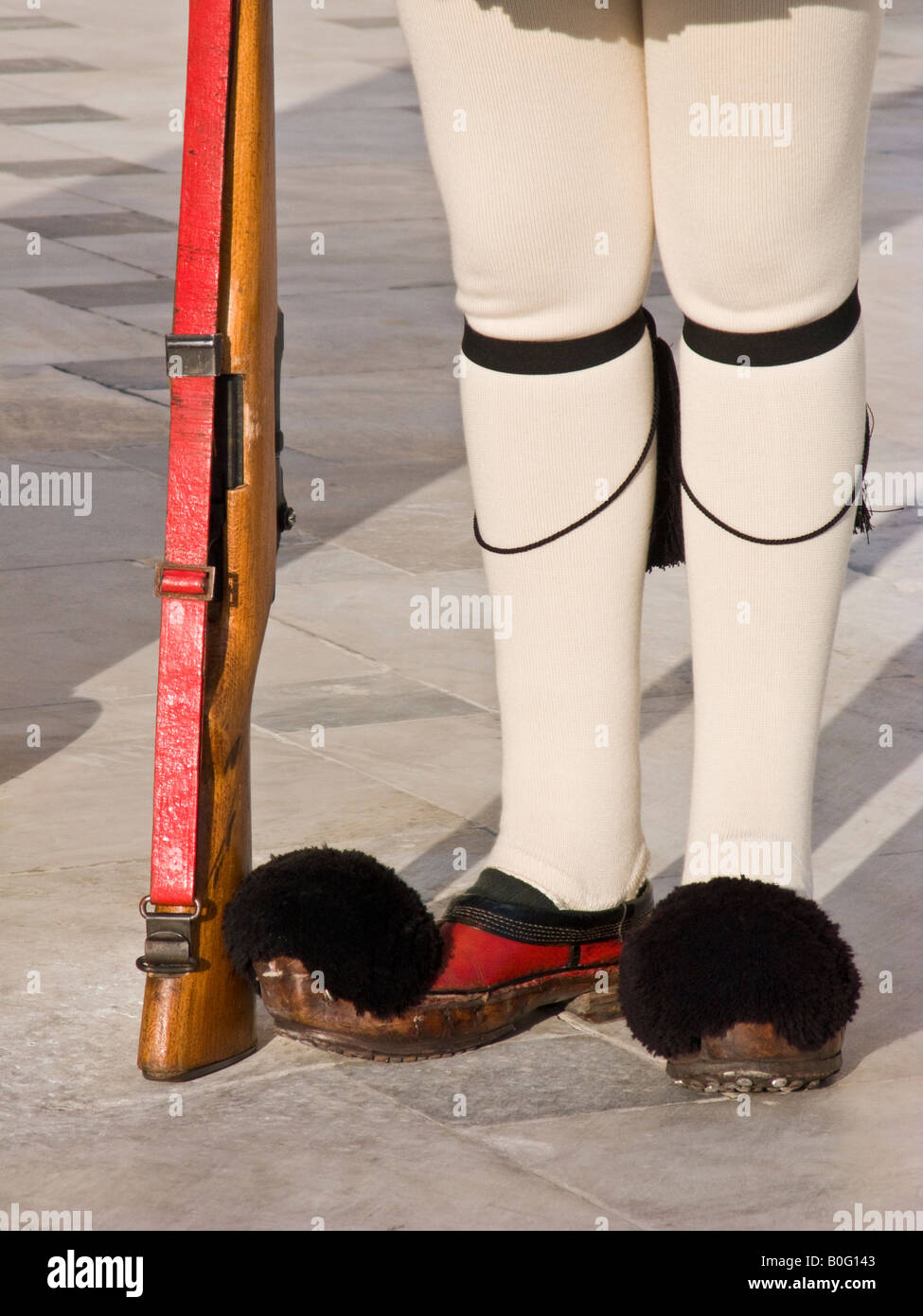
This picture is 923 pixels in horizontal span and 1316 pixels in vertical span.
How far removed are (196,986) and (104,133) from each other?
6.96 m

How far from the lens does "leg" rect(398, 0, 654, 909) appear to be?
6.30 ft

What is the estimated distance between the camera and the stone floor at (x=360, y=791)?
1847 mm

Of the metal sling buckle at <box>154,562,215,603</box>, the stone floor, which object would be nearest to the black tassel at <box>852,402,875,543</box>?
the stone floor

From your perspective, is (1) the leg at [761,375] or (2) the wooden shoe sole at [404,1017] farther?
(2) the wooden shoe sole at [404,1017]

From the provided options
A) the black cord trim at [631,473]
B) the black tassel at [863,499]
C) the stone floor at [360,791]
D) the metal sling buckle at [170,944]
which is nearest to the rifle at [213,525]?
the metal sling buckle at [170,944]

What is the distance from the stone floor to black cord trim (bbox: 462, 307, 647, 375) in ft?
2.11

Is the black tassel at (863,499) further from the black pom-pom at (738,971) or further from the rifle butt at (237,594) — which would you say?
the rifle butt at (237,594)

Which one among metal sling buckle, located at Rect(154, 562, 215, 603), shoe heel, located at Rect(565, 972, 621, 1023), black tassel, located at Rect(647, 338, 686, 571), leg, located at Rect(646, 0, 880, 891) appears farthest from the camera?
shoe heel, located at Rect(565, 972, 621, 1023)

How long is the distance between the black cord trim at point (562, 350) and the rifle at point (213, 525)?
Answer: 0.68ft

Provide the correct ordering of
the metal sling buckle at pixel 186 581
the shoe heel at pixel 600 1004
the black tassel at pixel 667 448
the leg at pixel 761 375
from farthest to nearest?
the shoe heel at pixel 600 1004
the black tassel at pixel 667 448
the metal sling buckle at pixel 186 581
the leg at pixel 761 375

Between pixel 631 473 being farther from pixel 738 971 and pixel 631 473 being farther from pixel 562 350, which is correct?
pixel 738 971

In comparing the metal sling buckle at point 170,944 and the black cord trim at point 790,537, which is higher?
the black cord trim at point 790,537

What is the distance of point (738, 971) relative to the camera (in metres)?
1.96

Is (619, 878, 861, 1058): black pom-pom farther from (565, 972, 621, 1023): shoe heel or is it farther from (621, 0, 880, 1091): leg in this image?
(565, 972, 621, 1023): shoe heel
